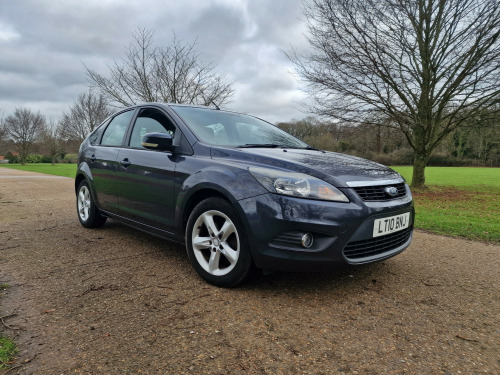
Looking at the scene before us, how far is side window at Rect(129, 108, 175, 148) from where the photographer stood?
11.7 feet

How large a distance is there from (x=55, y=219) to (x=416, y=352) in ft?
18.3

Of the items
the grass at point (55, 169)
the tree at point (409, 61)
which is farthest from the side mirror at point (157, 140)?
the grass at point (55, 169)

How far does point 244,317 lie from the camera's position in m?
2.34

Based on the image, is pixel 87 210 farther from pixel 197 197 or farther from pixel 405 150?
pixel 405 150

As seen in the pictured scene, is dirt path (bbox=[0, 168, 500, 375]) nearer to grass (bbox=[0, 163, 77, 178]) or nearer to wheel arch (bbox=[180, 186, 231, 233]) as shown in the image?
wheel arch (bbox=[180, 186, 231, 233])

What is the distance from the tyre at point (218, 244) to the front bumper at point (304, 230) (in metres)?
0.13

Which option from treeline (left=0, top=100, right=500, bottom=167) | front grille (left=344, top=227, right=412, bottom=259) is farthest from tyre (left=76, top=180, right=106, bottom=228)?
treeline (left=0, top=100, right=500, bottom=167)

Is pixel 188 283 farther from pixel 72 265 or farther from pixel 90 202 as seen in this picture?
pixel 90 202

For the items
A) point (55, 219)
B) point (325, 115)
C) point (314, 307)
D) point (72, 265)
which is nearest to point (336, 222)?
point (314, 307)

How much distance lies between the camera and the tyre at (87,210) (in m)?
4.76

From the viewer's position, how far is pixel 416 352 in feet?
6.45

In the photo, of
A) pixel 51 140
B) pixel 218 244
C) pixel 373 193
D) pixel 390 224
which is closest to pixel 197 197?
pixel 218 244

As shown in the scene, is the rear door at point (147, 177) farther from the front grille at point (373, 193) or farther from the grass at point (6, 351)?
the front grille at point (373, 193)

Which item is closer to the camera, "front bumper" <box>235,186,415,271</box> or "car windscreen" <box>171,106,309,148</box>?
"front bumper" <box>235,186,415,271</box>
